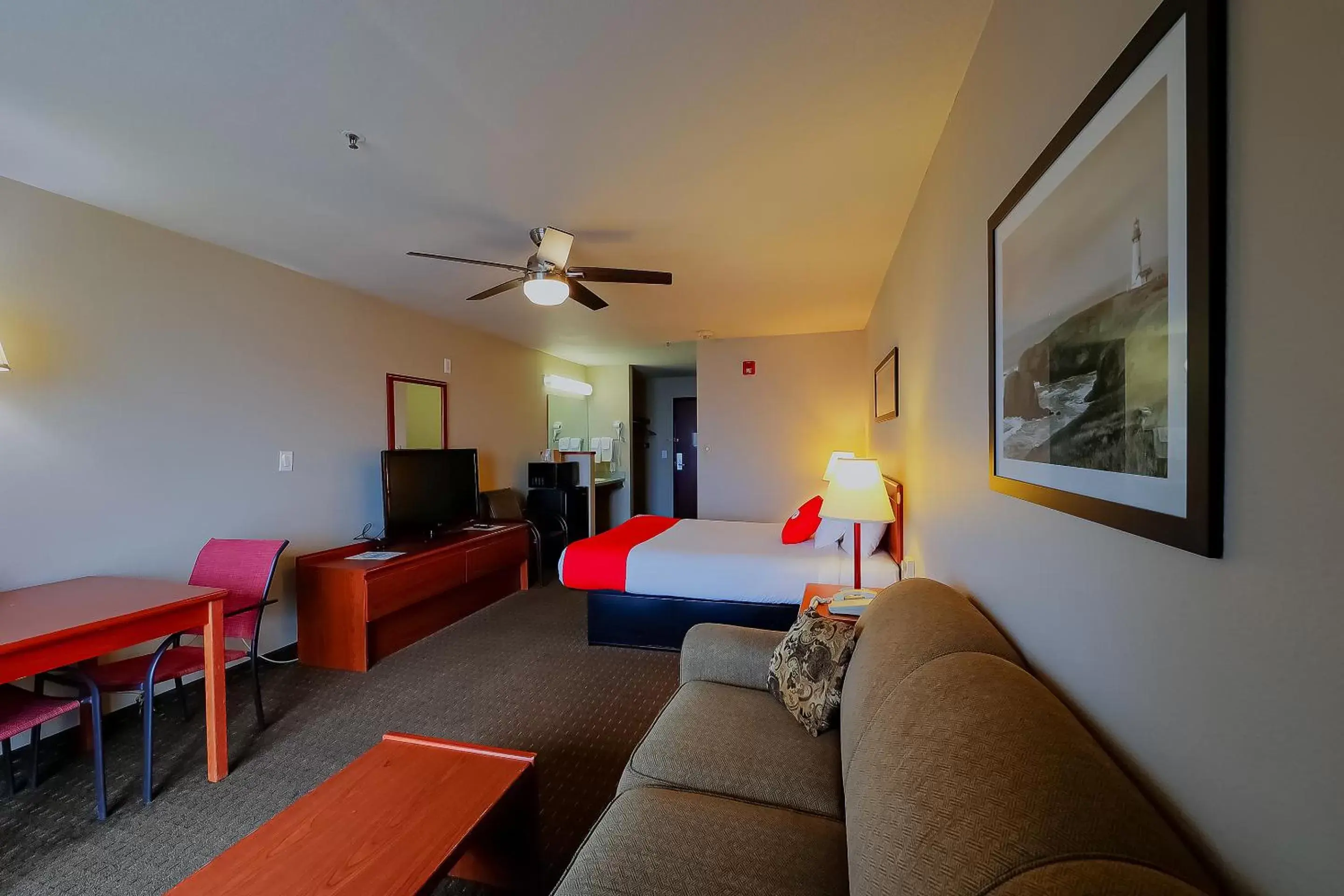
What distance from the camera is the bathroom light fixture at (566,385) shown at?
6035 millimetres

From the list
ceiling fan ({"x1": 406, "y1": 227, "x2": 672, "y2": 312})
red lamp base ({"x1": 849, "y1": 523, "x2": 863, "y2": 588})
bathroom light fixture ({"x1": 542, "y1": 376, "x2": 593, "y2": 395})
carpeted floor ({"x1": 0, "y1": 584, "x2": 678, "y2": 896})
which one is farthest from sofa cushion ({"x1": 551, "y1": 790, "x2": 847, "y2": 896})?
bathroom light fixture ({"x1": 542, "y1": 376, "x2": 593, "y2": 395})

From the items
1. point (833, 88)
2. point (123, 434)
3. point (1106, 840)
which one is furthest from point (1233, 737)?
point (123, 434)

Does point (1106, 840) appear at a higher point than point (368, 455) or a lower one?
lower

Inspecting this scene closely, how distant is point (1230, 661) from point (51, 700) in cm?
315

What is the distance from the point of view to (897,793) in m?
0.82

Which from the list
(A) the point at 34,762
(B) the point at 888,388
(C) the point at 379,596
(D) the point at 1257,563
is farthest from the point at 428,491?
(D) the point at 1257,563

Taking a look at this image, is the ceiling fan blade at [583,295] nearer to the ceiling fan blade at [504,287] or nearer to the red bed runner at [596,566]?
the ceiling fan blade at [504,287]

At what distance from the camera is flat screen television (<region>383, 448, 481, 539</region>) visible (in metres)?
3.53

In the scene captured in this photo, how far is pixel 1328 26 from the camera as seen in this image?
46cm

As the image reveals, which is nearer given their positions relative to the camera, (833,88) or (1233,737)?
(1233,737)

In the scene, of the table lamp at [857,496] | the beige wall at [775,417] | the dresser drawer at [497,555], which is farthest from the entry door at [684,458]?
the table lamp at [857,496]

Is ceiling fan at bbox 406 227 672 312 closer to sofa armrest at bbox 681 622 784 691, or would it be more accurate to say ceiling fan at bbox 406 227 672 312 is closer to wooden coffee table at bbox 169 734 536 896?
sofa armrest at bbox 681 622 784 691

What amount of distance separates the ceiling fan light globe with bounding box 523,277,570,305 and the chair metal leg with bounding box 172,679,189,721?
2.38 meters

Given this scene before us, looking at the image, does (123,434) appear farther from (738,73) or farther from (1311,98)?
(1311,98)
